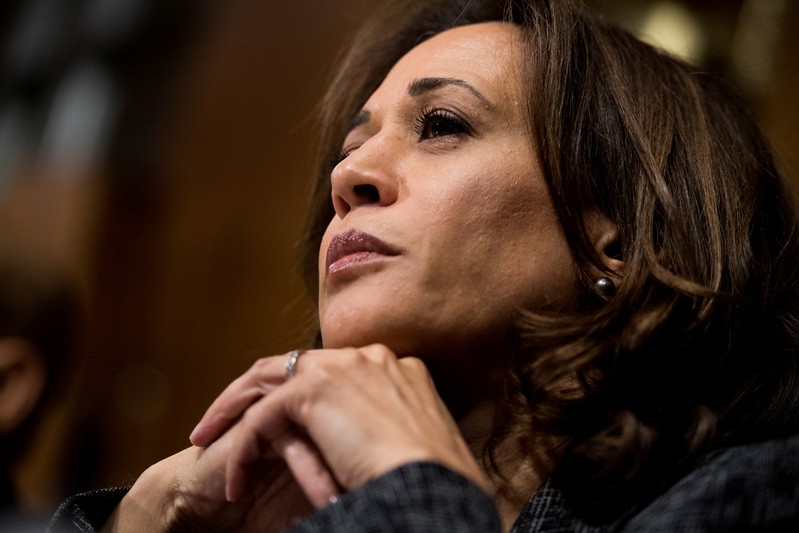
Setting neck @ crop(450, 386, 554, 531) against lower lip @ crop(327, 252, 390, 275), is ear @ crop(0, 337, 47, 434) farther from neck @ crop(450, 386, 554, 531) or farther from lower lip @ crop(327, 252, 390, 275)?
neck @ crop(450, 386, 554, 531)

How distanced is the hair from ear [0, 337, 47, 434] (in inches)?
29.1

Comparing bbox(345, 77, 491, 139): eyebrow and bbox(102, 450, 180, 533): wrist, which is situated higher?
bbox(345, 77, 491, 139): eyebrow

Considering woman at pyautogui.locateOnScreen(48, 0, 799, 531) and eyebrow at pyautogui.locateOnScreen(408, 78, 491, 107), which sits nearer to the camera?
woman at pyautogui.locateOnScreen(48, 0, 799, 531)

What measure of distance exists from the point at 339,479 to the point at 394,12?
46.1 inches

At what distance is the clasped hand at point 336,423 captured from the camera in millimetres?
792

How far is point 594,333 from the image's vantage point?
1003 millimetres

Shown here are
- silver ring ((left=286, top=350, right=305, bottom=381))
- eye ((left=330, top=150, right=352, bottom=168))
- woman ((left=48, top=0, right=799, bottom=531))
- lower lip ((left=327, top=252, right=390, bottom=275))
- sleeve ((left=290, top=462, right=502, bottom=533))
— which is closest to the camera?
sleeve ((left=290, top=462, right=502, bottom=533))

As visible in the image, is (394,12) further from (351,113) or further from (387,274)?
(387,274)

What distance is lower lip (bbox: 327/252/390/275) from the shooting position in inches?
41.0

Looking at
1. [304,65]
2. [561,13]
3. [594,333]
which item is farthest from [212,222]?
[594,333]

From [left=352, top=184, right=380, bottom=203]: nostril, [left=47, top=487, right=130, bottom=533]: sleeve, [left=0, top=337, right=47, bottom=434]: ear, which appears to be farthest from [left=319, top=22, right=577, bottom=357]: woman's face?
[left=0, top=337, right=47, bottom=434]: ear

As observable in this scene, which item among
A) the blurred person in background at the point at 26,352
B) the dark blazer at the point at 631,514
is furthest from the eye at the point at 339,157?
the dark blazer at the point at 631,514

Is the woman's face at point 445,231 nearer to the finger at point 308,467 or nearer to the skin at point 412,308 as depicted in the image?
the skin at point 412,308

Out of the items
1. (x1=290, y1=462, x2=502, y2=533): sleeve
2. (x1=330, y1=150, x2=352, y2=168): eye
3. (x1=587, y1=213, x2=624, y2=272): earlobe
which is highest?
(x1=330, y1=150, x2=352, y2=168): eye
